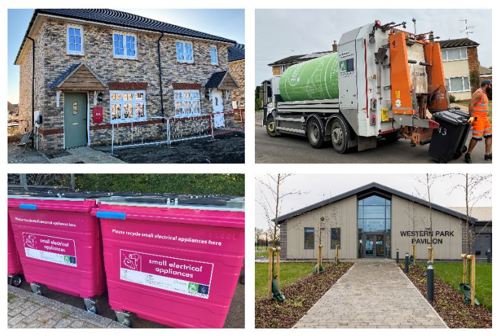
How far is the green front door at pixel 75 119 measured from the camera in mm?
5453

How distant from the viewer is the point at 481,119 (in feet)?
13.4

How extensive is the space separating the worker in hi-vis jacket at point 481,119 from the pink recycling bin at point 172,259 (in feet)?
9.16

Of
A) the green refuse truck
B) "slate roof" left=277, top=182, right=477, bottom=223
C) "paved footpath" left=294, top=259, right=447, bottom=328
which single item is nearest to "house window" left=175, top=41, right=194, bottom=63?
the green refuse truck

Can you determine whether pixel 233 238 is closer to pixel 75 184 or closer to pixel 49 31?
pixel 75 184

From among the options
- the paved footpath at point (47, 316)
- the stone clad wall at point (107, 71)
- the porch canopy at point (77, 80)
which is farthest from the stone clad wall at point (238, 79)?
the paved footpath at point (47, 316)

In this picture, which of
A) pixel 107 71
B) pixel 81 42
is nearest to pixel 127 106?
pixel 107 71

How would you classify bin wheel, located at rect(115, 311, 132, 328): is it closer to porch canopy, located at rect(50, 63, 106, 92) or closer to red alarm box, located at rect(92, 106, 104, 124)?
red alarm box, located at rect(92, 106, 104, 124)

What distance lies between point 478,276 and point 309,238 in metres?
2.68

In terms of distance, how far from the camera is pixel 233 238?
3111 millimetres

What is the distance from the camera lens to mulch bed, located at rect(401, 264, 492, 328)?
392 cm

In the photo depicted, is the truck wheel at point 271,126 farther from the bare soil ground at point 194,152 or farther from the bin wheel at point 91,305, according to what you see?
the bin wheel at point 91,305

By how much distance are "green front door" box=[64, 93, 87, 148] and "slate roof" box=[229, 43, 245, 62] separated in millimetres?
2586

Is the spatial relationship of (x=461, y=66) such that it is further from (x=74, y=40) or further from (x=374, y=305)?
(x=74, y=40)
